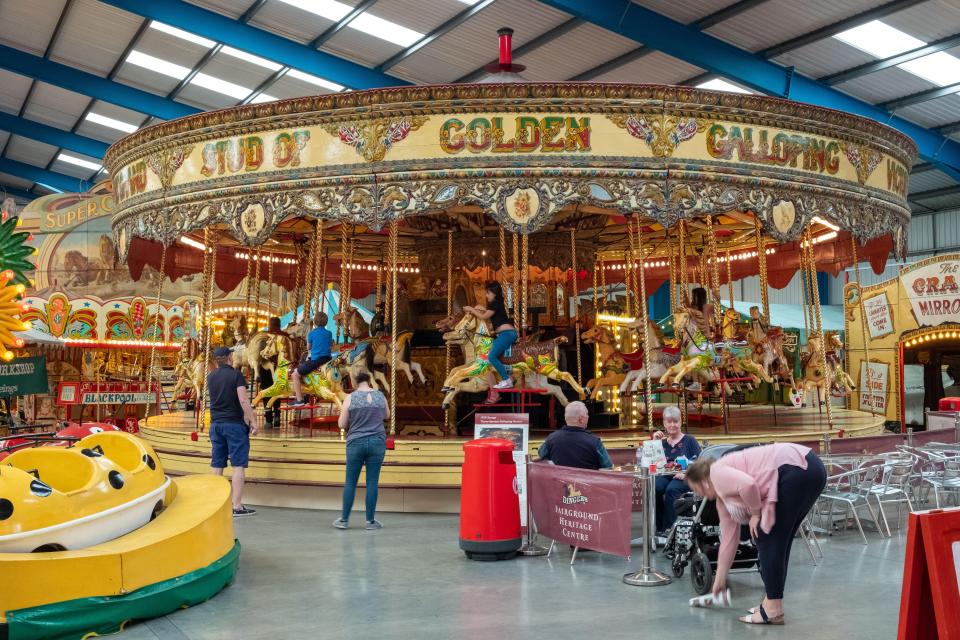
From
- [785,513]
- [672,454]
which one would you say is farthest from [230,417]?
[785,513]

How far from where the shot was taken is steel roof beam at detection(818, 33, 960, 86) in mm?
19609

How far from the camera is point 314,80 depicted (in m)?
26.5

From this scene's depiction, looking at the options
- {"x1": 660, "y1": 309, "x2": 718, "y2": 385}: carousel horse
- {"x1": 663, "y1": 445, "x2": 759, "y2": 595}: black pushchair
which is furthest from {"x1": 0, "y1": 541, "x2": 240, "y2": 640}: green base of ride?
{"x1": 660, "y1": 309, "x2": 718, "y2": 385}: carousel horse

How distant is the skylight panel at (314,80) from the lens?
26078 mm

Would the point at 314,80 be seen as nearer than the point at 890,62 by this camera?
No

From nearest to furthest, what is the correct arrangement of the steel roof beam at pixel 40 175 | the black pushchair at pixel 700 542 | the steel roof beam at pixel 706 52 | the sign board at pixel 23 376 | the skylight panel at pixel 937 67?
the black pushchair at pixel 700 542, the sign board at pixel 23 376, the steel roof beam at pixel 706 52, the skylight panel at pixel 937 67, the steel roof beam at pixel 40 175

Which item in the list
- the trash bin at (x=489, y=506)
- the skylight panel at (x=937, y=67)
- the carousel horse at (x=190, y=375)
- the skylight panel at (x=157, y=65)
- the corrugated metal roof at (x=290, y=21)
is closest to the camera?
the trash bin at (x=489, y=506)

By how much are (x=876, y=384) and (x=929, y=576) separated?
22.8 m

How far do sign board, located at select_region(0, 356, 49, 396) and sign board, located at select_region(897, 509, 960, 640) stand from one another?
50.1 ft

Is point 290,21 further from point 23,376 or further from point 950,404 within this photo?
point 950,404

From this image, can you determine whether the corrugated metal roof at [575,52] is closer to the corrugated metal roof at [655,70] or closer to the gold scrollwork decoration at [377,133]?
the corrugated metal roof at [655,70]

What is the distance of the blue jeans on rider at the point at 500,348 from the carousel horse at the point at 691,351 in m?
2.54

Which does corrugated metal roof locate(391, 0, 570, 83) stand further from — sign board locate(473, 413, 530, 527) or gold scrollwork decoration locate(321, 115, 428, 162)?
sign board locate(473, 413, 530, 527)

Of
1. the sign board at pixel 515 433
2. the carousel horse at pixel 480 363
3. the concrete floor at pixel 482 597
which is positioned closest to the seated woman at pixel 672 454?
the concrete floor at pixel 482 597
